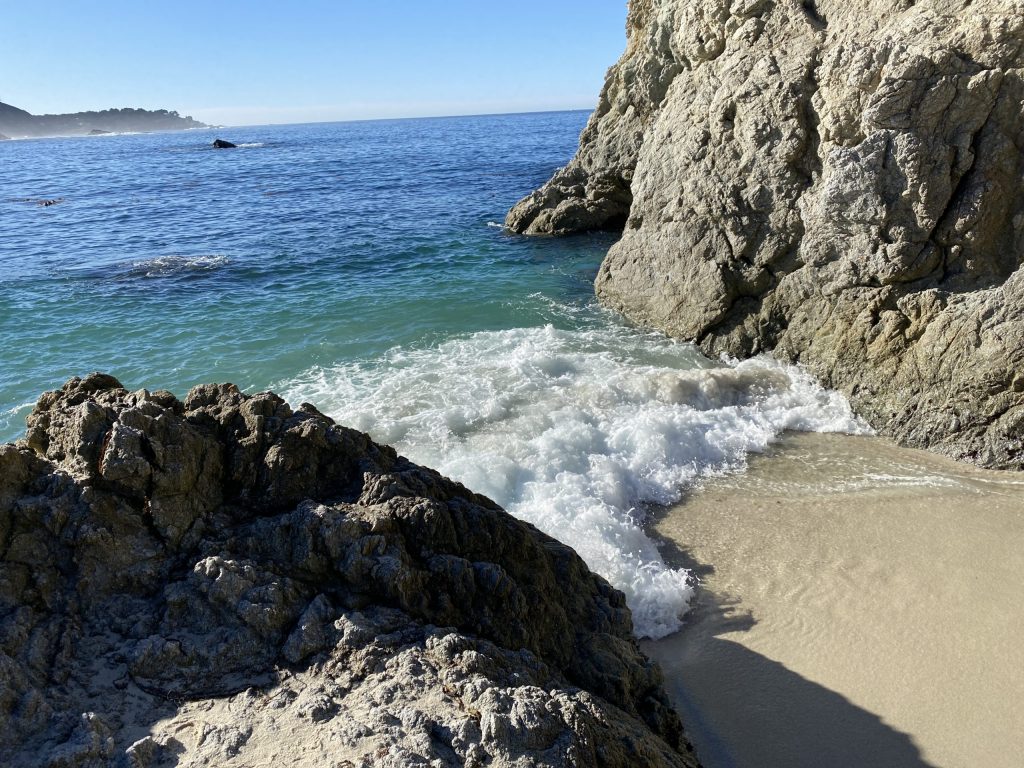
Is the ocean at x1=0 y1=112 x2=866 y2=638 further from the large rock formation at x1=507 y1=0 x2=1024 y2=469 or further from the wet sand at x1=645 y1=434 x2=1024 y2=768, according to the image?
the large rock formation at x1=507 y1=0 x2=1024 y2=469

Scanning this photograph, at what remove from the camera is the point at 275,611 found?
389 centimetres

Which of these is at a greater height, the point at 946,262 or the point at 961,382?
the point at 946,262

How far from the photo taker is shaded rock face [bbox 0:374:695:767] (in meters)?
3.33

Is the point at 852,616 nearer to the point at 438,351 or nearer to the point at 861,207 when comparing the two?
the point at 861,207

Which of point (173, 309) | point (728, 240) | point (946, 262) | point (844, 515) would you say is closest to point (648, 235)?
point (728, 240)

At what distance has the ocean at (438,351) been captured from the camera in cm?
862

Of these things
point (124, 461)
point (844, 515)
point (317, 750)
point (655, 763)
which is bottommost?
point (844, 515)

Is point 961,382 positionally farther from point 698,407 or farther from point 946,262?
point 698,407

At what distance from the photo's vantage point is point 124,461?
427cm

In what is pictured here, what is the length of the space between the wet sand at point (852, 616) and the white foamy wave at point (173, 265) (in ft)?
50.4

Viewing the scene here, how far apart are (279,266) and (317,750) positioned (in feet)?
56.1

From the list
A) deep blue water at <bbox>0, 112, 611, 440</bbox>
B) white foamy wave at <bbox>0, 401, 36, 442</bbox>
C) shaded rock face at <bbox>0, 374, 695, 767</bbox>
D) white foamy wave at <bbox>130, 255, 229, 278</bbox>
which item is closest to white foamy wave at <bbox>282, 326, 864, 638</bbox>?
deep blue water at <bbox>0, 112, 611, 440</bbox>

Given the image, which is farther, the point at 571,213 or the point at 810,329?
the point at 571,213

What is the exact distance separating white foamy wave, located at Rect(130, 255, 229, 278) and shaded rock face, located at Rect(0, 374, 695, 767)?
14676mm
